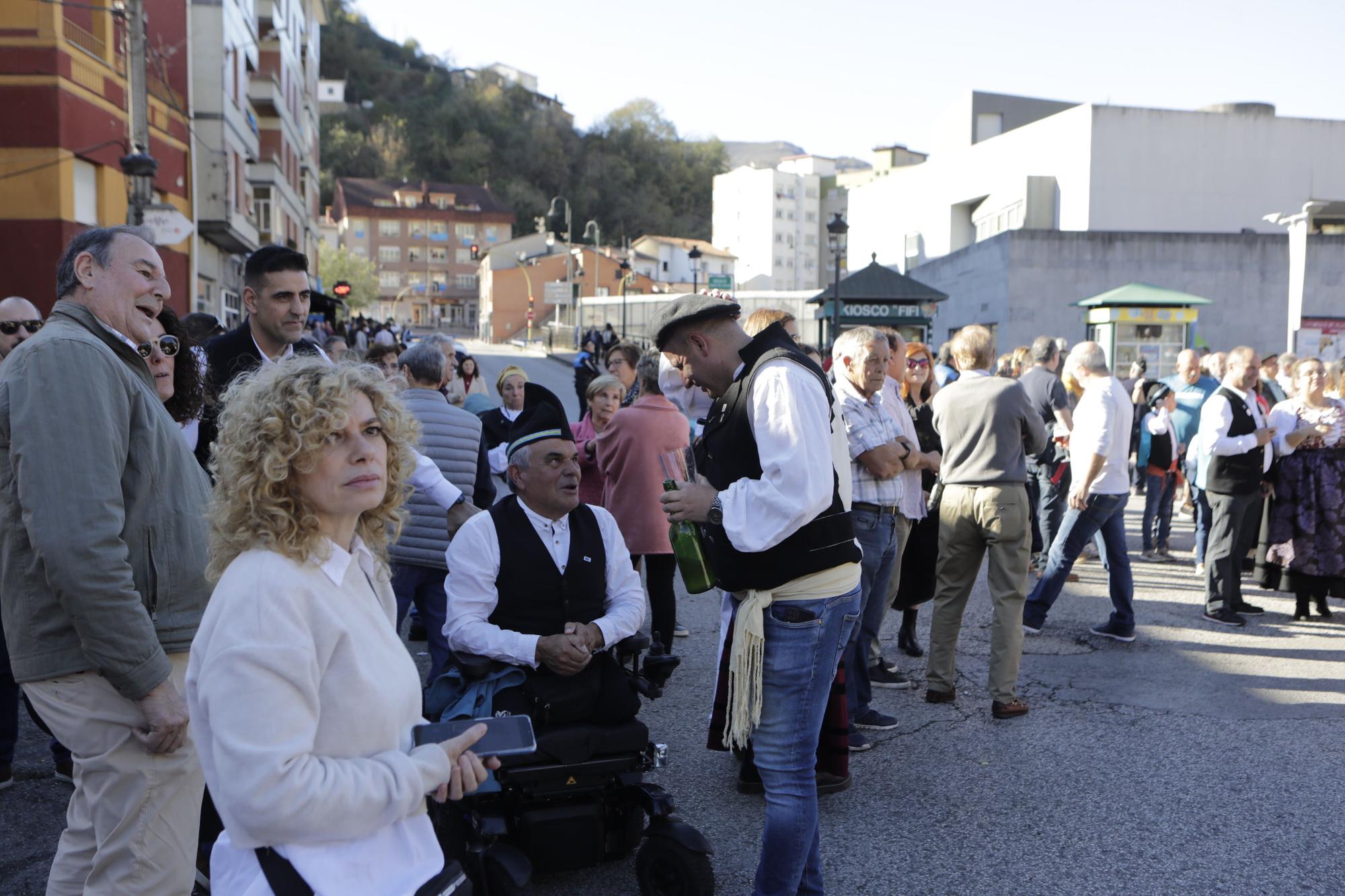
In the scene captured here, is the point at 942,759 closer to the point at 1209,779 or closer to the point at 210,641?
the point at 1209,779

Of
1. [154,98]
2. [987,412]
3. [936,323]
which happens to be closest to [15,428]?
[987,412]

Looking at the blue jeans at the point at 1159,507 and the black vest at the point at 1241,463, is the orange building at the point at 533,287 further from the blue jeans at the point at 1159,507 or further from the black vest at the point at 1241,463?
the black vest at the point at 1241,463

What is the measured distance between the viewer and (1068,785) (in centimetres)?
470

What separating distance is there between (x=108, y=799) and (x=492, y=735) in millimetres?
1150

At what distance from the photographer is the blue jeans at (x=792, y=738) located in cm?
320

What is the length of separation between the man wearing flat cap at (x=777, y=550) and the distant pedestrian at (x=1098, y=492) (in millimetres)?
3998

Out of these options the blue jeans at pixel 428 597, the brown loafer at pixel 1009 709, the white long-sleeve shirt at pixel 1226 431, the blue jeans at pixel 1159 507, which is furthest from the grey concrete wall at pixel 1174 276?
the blue jeans at pixel 428 597

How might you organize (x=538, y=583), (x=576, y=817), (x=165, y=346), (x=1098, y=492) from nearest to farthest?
(x=165, y=346)
(x=576, y=817)
(x=538, y=583)
(x=1098, y=492)

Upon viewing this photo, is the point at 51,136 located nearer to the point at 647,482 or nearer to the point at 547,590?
the point at 647,482

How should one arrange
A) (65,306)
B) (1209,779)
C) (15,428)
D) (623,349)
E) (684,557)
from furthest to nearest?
(623,349) → (1209,779) → (684,557) → (65,306) → (15,428)

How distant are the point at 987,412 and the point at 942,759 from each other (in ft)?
6.10

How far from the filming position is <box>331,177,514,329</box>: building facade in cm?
9444

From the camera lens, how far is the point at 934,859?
3994 mm

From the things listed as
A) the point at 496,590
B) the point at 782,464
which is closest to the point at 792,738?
the point at 782,464
